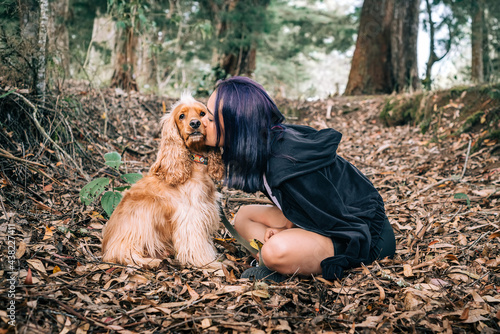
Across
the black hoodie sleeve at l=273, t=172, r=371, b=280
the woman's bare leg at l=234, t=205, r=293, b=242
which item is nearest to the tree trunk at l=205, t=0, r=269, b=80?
the woman's bare leg at l=234, t=205, r=293, b=242

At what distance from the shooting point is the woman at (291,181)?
249 centimetres

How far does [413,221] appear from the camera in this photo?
3.69 meters

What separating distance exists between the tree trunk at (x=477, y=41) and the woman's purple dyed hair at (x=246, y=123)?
9827 mm

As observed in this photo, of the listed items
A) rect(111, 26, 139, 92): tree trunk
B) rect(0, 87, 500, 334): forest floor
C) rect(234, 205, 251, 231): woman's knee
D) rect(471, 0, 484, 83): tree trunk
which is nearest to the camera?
rect(0, 87, 500, 334): forest floor

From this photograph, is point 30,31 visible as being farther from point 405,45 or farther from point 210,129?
point 405,45

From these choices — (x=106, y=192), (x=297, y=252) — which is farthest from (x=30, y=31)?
(x=297, y=252)

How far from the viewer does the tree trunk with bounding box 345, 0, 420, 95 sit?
8.97 meters

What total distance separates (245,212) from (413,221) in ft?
5.81

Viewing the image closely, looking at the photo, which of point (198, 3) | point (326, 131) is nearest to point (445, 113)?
point (326, 131)

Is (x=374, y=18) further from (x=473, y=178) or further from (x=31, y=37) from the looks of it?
(x=31, y=37)

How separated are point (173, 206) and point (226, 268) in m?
0.68

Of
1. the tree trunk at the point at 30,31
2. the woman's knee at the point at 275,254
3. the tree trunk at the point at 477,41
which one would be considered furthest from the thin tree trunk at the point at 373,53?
the woman's knee at the point at 275,254

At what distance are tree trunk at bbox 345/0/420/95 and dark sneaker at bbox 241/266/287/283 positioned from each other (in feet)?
23.9

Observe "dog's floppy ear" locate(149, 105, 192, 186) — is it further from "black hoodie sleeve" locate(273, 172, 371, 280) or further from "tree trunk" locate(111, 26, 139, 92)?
"tree trunk" locate(111, 26, 139, 92)
